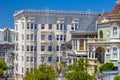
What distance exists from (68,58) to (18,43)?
548 inches

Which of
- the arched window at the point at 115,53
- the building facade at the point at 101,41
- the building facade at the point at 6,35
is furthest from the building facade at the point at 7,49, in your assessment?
the arched window at the point at 115,53

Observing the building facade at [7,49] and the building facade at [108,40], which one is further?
the building facade at [7,49]

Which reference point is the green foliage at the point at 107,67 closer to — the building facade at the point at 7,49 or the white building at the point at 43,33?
the white building at the point at 43,33

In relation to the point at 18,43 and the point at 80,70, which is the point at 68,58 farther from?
the point at 80,70

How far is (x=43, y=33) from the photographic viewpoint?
79.8 m

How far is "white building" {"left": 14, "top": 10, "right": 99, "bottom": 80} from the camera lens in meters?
79.1

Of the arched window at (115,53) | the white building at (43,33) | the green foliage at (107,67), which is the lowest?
the green foliage at (107,67)

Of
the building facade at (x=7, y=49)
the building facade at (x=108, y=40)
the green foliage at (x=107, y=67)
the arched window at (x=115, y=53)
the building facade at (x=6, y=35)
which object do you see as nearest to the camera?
the green foliage at (x=107, y=67)

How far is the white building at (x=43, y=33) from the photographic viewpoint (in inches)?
3115

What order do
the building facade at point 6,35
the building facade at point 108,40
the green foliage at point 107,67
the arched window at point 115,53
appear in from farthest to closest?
the building facade at point 6,35 → the arched window at point 115,53 → the building facade at point 108,40 → the green foliage at point 107,67

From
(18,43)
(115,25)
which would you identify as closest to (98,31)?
(115,25)

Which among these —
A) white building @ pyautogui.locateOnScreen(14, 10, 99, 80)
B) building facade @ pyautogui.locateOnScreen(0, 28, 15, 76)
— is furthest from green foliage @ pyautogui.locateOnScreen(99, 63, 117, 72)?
building facade @ pyautogui.locateOnScreen(0, 28, 15, 76)

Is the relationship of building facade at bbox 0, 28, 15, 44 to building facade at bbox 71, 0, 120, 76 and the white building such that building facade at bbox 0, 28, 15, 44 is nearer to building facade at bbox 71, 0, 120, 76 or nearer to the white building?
the white building

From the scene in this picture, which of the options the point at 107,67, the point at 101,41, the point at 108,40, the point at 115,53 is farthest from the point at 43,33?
the point at 107,67
